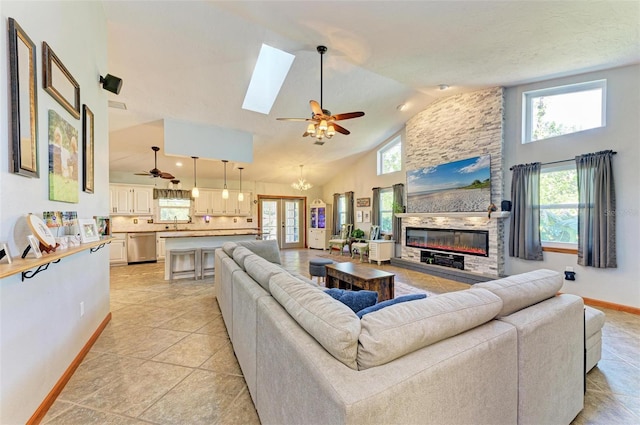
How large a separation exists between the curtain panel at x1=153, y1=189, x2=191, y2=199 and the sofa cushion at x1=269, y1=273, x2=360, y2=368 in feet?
24.4

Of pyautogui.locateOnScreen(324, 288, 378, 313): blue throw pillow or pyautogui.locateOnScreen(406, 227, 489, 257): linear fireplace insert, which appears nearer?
pyautogui.locateOnScreen(324, 288, 378, 313): blue throw pillow

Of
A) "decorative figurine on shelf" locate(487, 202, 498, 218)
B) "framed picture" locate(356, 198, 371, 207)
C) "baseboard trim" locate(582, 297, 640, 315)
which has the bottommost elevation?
"baseboard trim" locate(582, 297, 640, 315)

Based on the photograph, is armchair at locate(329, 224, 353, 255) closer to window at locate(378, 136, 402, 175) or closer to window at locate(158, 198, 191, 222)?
window at locate(378, 136, 402, 175)

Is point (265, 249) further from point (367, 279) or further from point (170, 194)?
point (170, 194)

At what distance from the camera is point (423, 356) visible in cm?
101

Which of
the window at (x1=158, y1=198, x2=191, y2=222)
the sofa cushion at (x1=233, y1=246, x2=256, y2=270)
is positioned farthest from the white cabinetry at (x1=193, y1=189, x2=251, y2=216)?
the sofa cushion at (x1=233, y1=246, x2=256, y2=270)

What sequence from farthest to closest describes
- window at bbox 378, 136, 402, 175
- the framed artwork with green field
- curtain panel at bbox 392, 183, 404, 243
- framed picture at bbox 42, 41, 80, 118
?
window at bbox 378, 136, 402, 175 → curtain panel at bbox 392, 183, 404, 243 → the framed artwork with green field → framed picture at bbox 42, 41, 80, 118

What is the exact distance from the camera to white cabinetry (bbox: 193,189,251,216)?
26.7ft

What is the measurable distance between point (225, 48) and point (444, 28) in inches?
105

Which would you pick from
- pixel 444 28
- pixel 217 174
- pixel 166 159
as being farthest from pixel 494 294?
pixel 217 174

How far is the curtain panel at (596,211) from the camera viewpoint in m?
3.66

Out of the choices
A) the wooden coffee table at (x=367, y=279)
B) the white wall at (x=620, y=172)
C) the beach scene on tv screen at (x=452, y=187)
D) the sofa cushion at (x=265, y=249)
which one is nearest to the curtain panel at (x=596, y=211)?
the white wall at (x=620, y=172)

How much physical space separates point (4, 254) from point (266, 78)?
4.29m

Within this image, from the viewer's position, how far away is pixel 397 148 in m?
7.43
